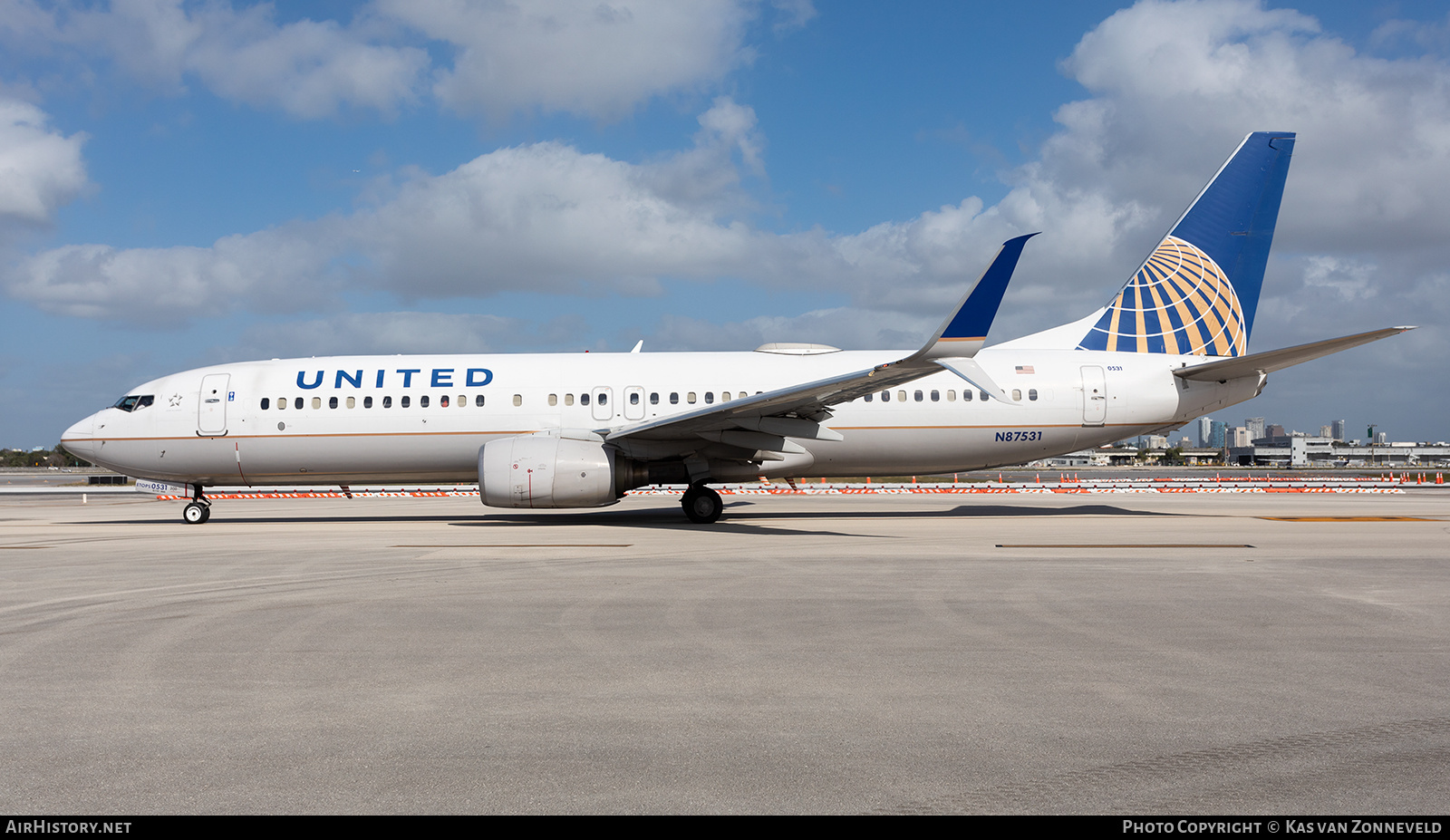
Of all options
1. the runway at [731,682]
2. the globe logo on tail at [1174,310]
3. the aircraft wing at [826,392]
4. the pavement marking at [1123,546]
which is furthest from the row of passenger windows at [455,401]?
the globe logo on tail at [1174,310]

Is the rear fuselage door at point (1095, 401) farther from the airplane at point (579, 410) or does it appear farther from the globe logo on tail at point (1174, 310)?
the globe logo on tail at point (1174, 310)

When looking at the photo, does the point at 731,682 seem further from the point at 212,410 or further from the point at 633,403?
the point at 212,410

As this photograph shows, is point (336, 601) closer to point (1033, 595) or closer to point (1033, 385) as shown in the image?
point (1033, 595)

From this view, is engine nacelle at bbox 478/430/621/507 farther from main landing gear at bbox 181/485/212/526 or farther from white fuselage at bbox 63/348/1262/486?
main landing gear at bbox 181/485/212/526

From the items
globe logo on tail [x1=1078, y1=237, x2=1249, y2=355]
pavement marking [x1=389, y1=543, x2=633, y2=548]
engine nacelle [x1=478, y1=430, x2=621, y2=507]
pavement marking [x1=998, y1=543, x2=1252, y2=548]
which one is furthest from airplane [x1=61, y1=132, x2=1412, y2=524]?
pavement marking [x1=998, y1=543, x2=1252, y2=548]

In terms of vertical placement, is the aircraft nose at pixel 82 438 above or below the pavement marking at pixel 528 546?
above

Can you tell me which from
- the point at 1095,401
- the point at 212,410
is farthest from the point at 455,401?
the point at 1095,401

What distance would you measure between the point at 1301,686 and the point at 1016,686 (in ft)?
5.04

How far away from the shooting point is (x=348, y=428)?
1756 centimetres

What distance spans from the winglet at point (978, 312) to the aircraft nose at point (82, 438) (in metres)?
16.8

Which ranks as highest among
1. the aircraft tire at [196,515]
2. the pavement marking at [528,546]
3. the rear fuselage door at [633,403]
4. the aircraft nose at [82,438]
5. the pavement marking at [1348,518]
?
the rear fuselage door at [633,403]

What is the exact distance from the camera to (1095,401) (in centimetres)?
1775

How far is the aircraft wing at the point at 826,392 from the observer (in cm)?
1222

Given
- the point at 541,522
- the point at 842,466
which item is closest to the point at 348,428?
the point at 541,522
